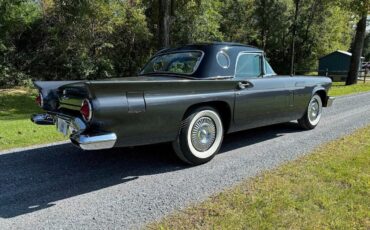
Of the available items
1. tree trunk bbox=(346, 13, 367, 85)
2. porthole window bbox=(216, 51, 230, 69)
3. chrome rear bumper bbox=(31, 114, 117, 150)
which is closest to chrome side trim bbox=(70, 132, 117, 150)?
chrome rear bumper bbox=(31, 114, 117, 150)

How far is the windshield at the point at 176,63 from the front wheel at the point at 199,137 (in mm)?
691

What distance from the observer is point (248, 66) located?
6.07m

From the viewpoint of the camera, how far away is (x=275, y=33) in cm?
3262

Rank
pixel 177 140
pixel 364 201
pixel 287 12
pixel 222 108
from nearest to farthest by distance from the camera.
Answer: pixel 364 201 < pixel 177 140 < pixel 222 108 < pixel 287 12

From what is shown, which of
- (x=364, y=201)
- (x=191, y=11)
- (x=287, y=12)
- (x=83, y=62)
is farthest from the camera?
(x=287, y=12)

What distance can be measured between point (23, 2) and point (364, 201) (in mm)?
13820

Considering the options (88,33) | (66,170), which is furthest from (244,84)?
(88,33)

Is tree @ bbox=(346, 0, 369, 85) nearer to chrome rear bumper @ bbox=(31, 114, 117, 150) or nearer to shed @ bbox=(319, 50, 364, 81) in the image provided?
shed @ bbox=(319, 50, 364, 81)

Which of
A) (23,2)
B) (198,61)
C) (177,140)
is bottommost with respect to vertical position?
Answer: (177,140)

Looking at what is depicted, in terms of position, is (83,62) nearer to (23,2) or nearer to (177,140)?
(23,2)

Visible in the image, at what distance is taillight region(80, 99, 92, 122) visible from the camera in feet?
13.4

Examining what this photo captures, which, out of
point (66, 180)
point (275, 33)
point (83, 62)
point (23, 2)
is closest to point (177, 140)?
point (66, 180)

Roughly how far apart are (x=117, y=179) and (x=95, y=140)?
0.79 m

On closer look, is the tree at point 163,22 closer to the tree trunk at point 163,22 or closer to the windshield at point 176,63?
the tree trunk at point 163,22
